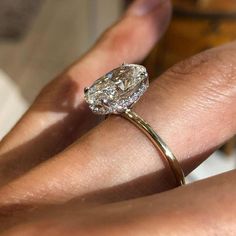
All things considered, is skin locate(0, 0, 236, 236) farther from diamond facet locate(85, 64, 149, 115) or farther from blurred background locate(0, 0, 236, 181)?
blurred background locate(0, 0, 236, 181)

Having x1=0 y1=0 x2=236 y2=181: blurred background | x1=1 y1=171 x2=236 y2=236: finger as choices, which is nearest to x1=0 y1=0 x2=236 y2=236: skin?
x1=1 y1=171 x2=236 y2=236: finger

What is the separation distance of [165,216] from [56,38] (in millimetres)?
919

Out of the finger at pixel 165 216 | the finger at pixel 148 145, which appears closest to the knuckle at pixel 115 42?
the finger at pixel 148 145

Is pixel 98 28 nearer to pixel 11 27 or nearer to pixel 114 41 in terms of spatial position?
pixel 11 27

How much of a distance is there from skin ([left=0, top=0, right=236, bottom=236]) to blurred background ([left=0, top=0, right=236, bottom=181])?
0.29m

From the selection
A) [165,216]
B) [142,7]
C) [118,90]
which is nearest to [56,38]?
[142,7]

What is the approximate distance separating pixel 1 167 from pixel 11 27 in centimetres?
66

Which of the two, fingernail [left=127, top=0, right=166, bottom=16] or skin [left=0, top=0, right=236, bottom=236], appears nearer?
skin [left=0, top=0, right=236, bottom=236]

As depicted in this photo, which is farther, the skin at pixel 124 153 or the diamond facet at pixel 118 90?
the diamond facet at pixel 118 90

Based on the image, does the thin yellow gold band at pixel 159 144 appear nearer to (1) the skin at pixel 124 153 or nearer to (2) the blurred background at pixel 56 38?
(1) the skin at pixel 124 153

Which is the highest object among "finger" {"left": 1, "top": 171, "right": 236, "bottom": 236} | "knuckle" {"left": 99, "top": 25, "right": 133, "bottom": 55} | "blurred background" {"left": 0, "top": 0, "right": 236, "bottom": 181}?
"knuckle" {"left": 99, "top": 25, "right": 133, "bottom": 55}

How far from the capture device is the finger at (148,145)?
491 mm

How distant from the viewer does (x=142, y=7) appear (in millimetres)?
660

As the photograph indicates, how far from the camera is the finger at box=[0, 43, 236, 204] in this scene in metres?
0.49
